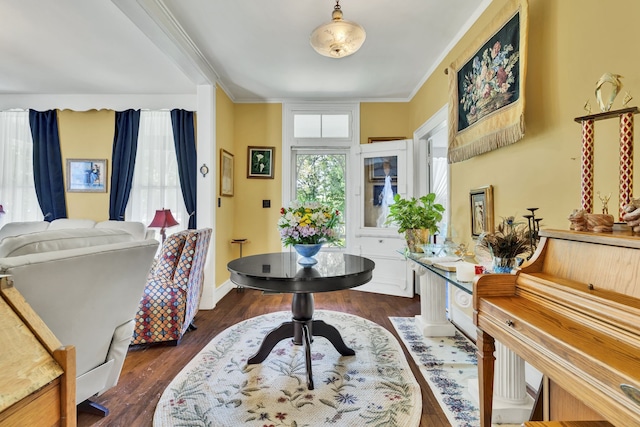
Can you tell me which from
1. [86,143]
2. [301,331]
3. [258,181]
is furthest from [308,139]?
[86,143]

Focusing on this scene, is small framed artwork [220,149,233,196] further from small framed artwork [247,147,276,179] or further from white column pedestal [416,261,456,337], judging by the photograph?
white column pedestal [416,261,456,337]

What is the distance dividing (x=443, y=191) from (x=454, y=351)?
2.26m

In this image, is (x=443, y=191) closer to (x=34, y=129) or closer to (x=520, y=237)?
(x=520, y=237)

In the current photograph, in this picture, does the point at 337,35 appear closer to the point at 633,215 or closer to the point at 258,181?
the point at 633,215

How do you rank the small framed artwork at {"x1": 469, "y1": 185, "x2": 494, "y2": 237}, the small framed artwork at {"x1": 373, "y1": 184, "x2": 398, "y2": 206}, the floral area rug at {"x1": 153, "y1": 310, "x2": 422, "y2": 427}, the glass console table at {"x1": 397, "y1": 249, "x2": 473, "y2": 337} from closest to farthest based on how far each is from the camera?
1. the floral area rug at {"x1": 153, "y1": 310, "x2": 422, "y2": 427}
2. the small framed artwork at {"x1": 469, "y1": 185, "x2": 494, "y2": 237}
3. the glass console table at {"x1": 397, "y1": 249, "x2": 473, "y2": 337}
4. the small framed artwork at {"x1": 373, "y1": 184, "x2": 398, "y2": 206}

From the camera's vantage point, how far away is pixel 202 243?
2.68 metres

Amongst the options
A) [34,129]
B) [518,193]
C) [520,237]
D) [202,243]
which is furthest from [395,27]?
[34,129]

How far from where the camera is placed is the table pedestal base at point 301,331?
6.93 feet

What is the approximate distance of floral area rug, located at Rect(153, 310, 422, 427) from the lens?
1569 mm

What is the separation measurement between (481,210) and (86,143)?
5.10 m

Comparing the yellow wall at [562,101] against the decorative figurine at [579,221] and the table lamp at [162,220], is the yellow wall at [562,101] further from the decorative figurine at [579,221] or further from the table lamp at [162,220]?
the table lamp at [162,220]

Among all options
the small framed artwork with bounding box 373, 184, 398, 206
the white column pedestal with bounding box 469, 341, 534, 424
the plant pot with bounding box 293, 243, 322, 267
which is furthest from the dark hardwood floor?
the small framed artwork with bounding box 373, 184, 398, 206

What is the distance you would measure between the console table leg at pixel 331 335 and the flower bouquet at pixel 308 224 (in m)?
0.65

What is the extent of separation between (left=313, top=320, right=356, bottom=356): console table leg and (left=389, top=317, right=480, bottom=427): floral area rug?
1.70 ft
